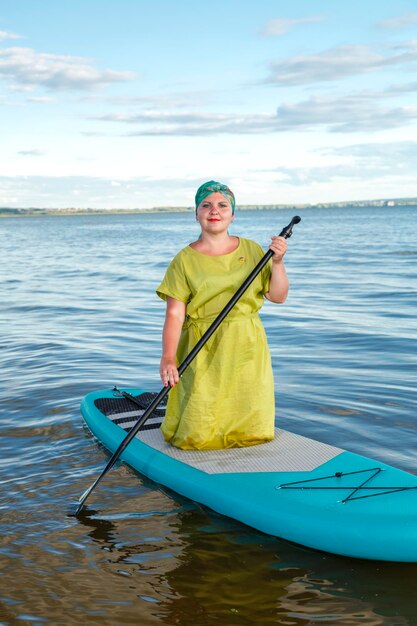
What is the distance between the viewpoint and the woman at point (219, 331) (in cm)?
491

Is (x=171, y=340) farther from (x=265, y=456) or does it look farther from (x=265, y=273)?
(x=265, y=456)

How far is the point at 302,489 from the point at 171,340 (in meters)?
1.28

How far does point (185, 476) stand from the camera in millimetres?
4781

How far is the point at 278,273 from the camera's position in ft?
15.9

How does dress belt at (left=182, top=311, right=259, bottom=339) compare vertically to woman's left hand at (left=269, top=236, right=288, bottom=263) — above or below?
below

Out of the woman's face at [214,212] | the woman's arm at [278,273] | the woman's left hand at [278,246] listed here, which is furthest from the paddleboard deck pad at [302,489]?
the woman's face at [214,212]

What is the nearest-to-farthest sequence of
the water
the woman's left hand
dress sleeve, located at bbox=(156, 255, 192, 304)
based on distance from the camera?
1. the water
2. the woman's left hand
3. dress sleeve, located at bbox=(156, 255, 192, 304)

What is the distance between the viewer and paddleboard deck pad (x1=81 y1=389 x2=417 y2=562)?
3.93 m

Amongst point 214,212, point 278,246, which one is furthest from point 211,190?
point 278,246

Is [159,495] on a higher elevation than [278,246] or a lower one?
lower

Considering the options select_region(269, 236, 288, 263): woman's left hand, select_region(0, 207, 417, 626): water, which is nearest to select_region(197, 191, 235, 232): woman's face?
select_region(269, 236, 288, 263): woman's left hand

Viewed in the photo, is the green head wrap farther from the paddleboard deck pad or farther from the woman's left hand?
the paddleboard deck pad

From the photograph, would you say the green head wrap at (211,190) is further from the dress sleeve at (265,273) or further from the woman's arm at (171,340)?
the woman's arm at (171,340)

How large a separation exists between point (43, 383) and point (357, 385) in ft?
11.4
